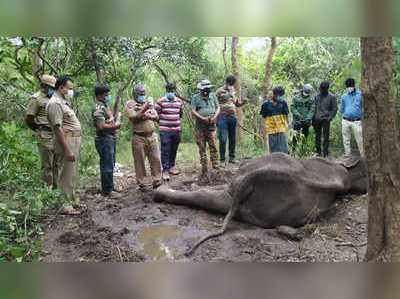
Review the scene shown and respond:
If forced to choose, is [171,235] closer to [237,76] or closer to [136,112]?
[136,112]

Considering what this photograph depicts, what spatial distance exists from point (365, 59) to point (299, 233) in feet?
2.35

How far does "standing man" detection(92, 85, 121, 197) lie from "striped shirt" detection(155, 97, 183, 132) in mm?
177

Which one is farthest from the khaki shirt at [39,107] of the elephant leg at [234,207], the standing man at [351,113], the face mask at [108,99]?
the standing man at [351,113]

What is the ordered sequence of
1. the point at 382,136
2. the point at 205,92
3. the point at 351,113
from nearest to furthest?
the point at 382,136 → the point at 351,113 → the point at 205,92

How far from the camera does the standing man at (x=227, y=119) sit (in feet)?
7.67

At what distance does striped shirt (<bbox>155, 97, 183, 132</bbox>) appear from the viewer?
2336mm

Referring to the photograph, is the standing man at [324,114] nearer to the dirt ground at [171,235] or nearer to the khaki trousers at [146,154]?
the dirt ground at [171,235]

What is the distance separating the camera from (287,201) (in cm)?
229

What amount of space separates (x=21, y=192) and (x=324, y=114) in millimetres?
1258

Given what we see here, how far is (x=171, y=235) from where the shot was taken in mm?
2262

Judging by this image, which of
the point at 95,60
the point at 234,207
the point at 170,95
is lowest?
the point at 234,207

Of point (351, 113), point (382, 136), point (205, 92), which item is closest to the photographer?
point (382, 136)

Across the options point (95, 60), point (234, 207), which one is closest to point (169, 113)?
point (95, 60)

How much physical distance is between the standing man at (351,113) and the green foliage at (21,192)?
1.19 metres
